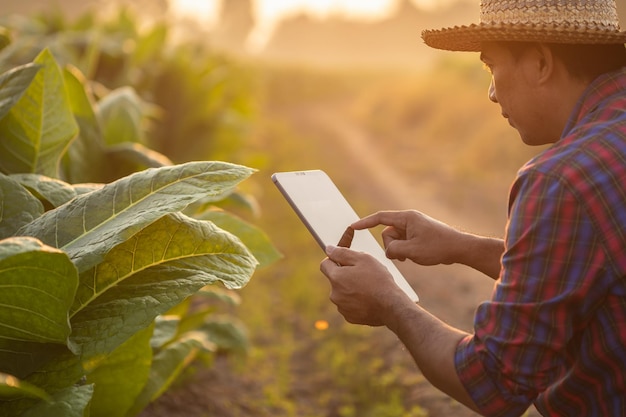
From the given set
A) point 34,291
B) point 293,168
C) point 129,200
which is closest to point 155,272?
point 129,200

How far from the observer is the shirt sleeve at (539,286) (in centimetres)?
166

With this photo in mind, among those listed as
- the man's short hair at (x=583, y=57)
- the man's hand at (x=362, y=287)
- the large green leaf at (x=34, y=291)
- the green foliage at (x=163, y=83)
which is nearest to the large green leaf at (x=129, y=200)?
the large green leaf at (x=34, y=291)

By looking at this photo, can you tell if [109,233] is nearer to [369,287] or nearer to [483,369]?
[369,287]

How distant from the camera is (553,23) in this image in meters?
1.85

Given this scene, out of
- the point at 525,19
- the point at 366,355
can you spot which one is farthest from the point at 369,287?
the point at 366,355

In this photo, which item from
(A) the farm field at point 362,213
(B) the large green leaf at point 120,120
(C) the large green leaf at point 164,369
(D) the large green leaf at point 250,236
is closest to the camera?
(C) the large green leaf at point 164,369

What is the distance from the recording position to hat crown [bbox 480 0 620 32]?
1.87m

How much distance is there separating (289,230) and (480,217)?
109 inches

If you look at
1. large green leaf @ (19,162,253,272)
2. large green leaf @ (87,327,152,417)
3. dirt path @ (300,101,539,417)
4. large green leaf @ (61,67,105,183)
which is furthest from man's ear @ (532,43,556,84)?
dirt path @ (300,101,539,417)

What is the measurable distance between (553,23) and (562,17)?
40 mm

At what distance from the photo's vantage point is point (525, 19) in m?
1.90

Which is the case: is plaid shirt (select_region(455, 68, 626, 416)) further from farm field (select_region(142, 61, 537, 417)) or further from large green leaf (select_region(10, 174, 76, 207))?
farm field (select_region(142, 61, 537, 417))

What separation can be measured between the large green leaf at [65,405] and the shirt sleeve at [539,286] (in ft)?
2.92

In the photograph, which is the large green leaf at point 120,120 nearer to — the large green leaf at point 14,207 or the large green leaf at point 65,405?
the large green leaf at point 14,207
